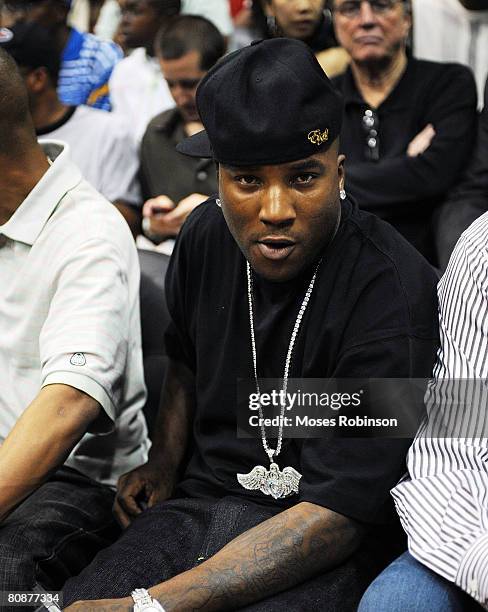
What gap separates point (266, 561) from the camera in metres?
1.89

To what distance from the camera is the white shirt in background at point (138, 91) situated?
4539 millimetres

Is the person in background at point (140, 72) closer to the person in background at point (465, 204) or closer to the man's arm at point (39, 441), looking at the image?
the person in background at point (465, 204)

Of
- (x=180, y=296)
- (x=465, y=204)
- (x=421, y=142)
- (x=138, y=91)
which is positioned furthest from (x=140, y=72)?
(x=180, y=296)

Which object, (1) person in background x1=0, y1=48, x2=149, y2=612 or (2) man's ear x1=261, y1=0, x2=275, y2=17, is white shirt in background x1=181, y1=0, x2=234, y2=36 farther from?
(1) person in background x1=0, y1=48, x2=149, y2=612

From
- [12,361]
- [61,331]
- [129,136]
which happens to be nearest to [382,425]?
[61,331]

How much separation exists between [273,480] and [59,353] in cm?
52

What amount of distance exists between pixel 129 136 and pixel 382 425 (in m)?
2.28

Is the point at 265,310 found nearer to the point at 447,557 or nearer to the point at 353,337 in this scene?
the point at 353,337

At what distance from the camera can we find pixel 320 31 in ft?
13.6

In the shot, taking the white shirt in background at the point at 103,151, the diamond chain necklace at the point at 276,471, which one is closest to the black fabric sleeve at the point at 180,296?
the diamond chain necklace at the point at 276,471

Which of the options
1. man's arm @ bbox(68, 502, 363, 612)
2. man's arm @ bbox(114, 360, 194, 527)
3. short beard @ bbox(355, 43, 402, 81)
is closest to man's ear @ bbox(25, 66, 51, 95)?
short beard @ bbox(355, 43, 402, 81)

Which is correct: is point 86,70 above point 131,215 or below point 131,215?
above

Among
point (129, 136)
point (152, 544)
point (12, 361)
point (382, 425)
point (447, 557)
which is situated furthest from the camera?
point (129, 136)

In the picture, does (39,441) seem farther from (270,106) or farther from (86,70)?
(86,70)
